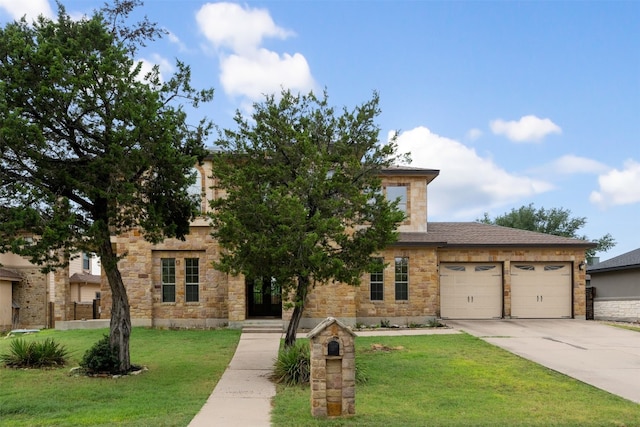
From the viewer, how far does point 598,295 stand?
88.6ft

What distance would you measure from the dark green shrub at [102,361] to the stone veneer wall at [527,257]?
14500 millimetres

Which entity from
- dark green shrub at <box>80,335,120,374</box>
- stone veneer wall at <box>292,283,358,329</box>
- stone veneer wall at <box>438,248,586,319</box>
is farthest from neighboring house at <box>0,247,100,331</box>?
stone veneer wall at <box>438,248,586,319</box>

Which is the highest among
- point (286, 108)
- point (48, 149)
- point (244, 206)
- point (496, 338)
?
point (286, 108)

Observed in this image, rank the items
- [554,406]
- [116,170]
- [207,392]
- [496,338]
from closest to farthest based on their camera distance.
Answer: [554,406]
[207,392]
[116,170]
[496,338]

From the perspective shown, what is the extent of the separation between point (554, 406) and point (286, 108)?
860 cm

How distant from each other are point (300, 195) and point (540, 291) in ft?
49.2

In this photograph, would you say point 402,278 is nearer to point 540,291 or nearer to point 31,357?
point 540,291

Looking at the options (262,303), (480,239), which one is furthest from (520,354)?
(262,303)

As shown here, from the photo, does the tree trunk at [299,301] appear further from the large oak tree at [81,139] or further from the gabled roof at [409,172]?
the gabled roof at [409,172]

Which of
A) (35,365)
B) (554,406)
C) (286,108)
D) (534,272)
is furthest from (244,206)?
(534,272)

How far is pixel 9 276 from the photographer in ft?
91.3

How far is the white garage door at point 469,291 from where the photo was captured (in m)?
23.7

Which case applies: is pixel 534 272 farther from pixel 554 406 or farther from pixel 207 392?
pixel 207 392

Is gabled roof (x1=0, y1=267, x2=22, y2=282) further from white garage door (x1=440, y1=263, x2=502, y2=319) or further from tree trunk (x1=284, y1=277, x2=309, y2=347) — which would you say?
white garage door (x1=440, y1=263, x2=502, y2=319)
